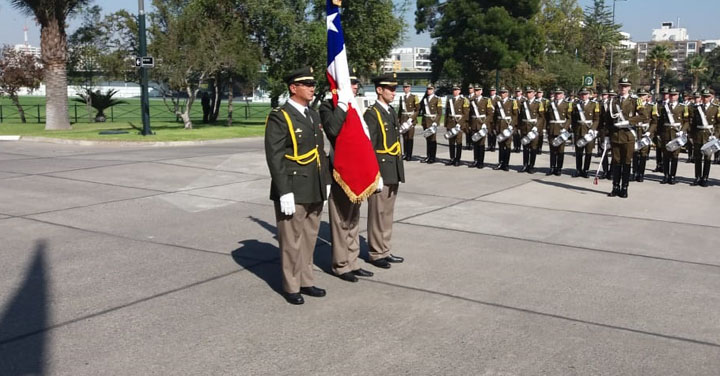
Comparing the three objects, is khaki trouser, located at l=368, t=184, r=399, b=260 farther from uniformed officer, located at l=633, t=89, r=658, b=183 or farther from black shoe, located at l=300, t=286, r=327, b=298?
uniformed officer, located at l=633, t=89, r=658, b=183

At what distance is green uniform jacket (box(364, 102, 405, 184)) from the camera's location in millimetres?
Answer: 7398

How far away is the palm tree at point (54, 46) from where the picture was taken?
25.5 metres

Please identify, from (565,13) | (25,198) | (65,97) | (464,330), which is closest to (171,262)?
(464,330)

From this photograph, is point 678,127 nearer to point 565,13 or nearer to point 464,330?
point 464,330

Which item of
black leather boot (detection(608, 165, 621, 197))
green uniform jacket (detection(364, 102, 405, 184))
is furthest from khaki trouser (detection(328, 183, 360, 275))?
black leather boot (detection(608, 165, 621, 197))

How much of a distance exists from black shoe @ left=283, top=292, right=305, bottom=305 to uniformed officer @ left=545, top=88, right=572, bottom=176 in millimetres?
10305

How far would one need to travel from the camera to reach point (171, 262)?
7.33 meters

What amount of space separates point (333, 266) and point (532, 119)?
33.9 feet

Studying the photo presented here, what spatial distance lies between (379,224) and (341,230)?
65cm

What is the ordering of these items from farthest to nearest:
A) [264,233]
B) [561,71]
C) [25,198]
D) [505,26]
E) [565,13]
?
[565,13] < [561,71] < [505,26] < [25,198] < [264,233]

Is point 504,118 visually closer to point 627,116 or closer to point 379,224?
point 627,116

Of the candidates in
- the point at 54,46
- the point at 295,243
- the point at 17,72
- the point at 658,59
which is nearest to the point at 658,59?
the point at 658,59

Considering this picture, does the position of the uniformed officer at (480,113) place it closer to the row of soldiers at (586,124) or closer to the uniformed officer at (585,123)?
the row of soldiers at (586,124)

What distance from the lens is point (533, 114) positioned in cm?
1603
